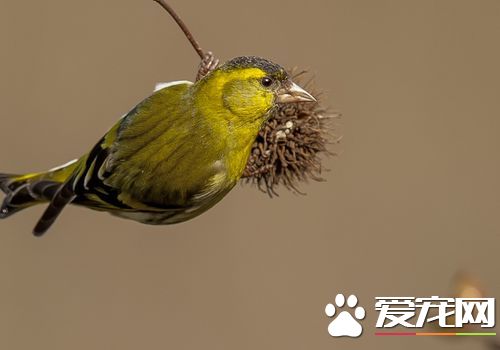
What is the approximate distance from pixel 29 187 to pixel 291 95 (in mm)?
1348

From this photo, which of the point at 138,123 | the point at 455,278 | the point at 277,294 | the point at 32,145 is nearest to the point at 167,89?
the point at 138,123

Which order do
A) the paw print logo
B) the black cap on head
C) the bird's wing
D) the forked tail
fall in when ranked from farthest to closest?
the paw print logo → the forked tail → the bird's wing → the black cap on head

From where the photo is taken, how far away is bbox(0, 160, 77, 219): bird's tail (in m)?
4.20

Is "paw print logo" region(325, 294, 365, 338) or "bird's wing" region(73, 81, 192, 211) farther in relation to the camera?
"paw print logo" region(325, 294, 365, 338)

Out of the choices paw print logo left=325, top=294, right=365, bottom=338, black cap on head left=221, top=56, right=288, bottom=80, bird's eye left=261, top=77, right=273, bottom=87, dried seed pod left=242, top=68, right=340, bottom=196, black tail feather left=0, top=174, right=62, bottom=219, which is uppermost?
black cap on head left=221, top=56, right=288, bottom=80

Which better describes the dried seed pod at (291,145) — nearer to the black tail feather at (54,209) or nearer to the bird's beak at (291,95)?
the bird's beak at (291,95)

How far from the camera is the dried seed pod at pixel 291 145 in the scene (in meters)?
4.12

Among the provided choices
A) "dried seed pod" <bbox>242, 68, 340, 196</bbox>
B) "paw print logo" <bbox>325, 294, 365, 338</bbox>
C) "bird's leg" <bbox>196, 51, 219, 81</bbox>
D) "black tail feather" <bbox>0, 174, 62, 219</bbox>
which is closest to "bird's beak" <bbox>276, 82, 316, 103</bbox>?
"dried seed pod" <bbox>242, 68, 340, 196</bbox>

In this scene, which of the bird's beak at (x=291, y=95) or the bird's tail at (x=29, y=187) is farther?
the bird's tail at (x=29, y=187)

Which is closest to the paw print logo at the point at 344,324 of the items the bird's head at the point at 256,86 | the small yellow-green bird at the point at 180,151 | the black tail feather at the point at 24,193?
the small yellow-green bird at the point at 180,151

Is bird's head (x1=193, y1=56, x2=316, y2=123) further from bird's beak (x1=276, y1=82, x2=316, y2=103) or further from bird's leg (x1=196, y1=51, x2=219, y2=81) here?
bird's leg (x1=196, y1=51, x2=219, y2=81)

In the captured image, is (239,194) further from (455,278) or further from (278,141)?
(455,278)

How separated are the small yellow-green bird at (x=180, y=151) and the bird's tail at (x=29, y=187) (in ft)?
0.20

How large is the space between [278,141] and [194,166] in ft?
1.34
